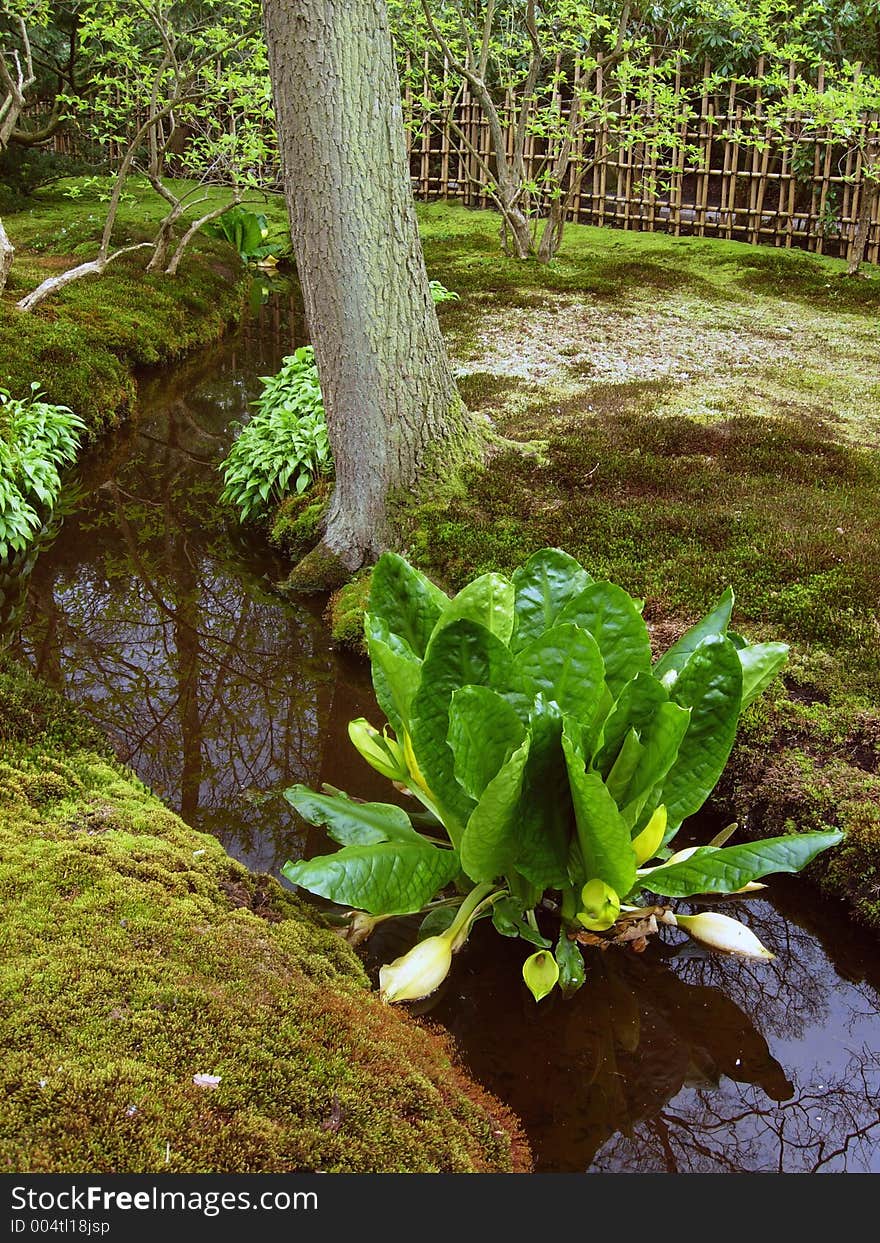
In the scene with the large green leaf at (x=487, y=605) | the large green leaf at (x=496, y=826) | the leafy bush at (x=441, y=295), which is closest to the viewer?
the large green leaf at (x=496, y=826)

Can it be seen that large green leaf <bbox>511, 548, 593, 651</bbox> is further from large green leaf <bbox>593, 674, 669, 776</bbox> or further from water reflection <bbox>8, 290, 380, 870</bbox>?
water reflection <bbox>8, 290, 380, 870</bbox>

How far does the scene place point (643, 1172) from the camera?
6.93ft

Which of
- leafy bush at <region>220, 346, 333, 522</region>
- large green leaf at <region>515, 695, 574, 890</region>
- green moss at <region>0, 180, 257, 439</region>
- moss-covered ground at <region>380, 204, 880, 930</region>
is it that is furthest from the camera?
green moss at <region>0, 180, 257, 439</region>

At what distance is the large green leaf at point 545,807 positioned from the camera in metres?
Result: 2.24

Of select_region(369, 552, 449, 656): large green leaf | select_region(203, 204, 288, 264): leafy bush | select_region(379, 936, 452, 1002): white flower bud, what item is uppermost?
select_region(203, 204, 288, 264): leafy bush

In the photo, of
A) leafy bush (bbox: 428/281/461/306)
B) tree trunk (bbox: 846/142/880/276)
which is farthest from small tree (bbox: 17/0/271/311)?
tree trunk (bbox: 846/142/880/276)

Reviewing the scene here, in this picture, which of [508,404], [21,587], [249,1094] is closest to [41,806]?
[249,1094]

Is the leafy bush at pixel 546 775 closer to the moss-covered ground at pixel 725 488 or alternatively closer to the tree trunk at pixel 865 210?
the moss-covered ground at pixel 725 488

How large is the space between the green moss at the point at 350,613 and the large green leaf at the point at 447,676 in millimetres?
1934

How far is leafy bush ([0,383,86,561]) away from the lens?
216 inches

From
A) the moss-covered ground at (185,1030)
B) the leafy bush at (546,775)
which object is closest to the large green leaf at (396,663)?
the leafy bush at (546,775)

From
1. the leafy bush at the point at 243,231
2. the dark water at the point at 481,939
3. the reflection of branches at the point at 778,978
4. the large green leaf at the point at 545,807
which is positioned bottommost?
the reflection of branches at the point at 778,978

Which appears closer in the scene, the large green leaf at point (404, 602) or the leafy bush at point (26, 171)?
the large green leaf at point (404, 602)

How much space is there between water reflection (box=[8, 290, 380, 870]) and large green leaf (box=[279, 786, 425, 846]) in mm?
475
